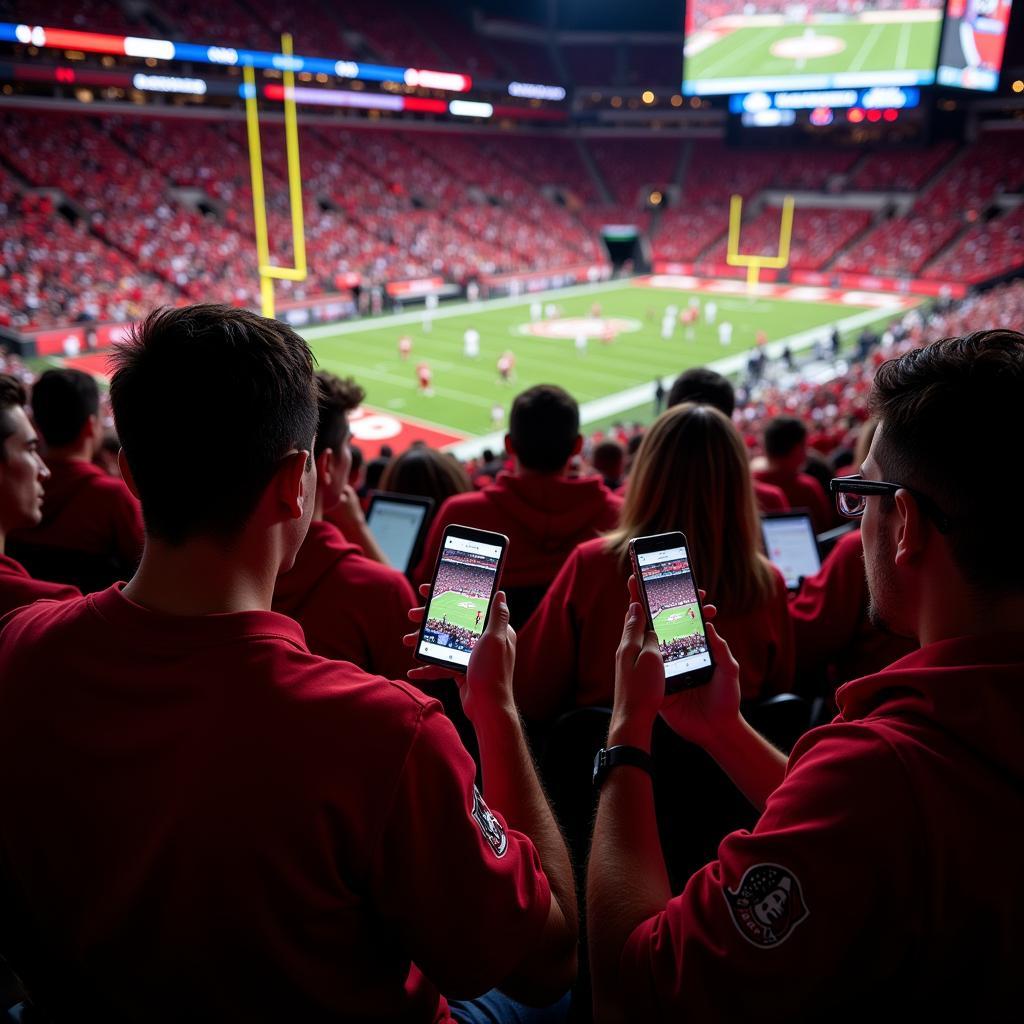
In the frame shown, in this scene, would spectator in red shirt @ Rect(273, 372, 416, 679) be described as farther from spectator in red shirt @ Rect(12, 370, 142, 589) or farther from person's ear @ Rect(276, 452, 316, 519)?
spectator in red shirt @ Rect(12, 370, 142, 589)

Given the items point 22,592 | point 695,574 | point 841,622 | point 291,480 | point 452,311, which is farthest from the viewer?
point 452,311

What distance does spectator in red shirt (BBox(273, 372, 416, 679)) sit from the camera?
2.94 meters

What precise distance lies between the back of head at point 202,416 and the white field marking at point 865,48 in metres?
42.2

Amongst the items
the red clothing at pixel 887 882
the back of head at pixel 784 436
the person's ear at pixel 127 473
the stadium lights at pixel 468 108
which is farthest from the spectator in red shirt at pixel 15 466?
the stadium lights at pixel 468 108

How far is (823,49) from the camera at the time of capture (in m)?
38.5

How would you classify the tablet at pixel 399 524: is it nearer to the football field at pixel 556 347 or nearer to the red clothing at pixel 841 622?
the red clothing at pixel 841 622

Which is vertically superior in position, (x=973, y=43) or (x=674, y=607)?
(x=973, y=43)

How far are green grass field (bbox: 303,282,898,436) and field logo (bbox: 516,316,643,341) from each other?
0.20 metres

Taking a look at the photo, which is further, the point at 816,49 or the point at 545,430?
the point at 816,49

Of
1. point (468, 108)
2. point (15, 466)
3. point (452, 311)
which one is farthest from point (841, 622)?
point (468, 108)

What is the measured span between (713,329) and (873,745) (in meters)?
29.6

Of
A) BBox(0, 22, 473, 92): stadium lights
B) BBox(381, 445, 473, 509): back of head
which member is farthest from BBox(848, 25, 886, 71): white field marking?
BBox(381, 445, 473, 509): back of head

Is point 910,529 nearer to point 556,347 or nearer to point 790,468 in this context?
point 790,468

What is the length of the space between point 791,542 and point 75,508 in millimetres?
3696
